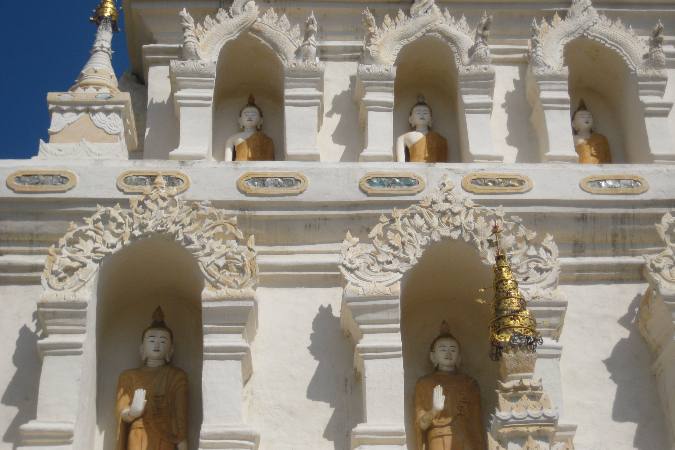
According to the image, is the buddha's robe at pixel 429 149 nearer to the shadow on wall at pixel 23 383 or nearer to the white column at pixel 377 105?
the white column at pixel 377 105

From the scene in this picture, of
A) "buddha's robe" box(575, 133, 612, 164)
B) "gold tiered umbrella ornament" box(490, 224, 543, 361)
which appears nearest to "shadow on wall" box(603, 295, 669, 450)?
"buddha's robe" box(575, 133, 612, 164)

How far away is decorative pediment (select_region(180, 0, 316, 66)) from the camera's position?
15633mm

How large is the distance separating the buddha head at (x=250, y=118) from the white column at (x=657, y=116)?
4194 mm

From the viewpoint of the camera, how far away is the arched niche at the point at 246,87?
52.0 ft

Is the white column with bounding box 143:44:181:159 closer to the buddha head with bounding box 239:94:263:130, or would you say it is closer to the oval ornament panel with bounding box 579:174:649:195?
the buddha head with bounding box 239:94:263:130

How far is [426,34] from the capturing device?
15.8 meters

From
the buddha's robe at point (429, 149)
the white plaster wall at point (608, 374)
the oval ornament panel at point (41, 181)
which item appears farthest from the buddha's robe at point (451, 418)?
the oval ornament panel at point (41, 181)

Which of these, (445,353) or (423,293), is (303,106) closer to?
(423,293)

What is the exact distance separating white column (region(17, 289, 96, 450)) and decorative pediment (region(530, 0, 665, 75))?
600 cm

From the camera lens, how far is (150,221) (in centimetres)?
1314

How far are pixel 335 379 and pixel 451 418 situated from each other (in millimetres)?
1152

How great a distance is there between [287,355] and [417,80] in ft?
14.5

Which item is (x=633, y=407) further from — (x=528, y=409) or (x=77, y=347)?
(x=77, y=347)

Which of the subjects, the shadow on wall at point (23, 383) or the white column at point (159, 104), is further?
the white column at point (159, 104)
